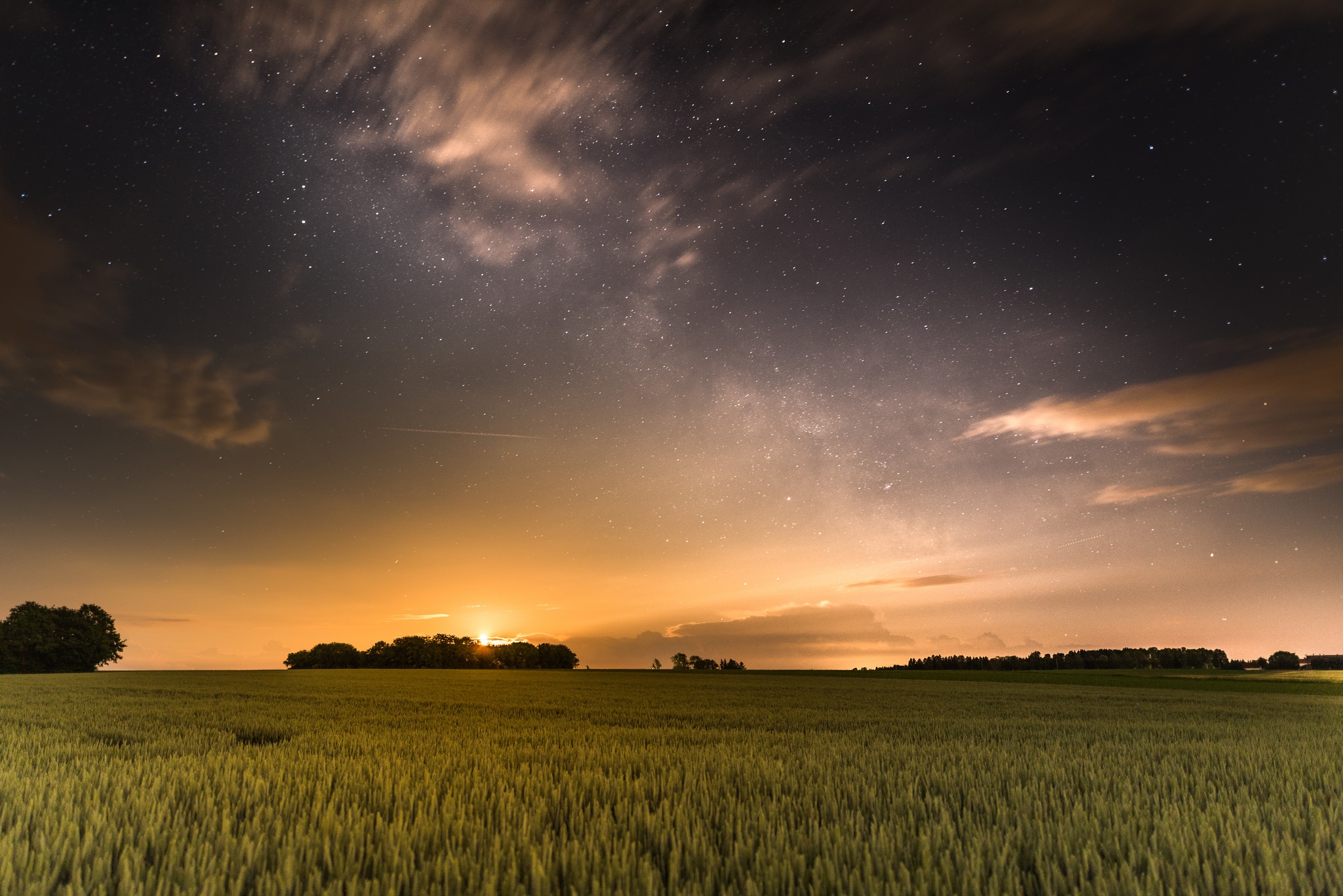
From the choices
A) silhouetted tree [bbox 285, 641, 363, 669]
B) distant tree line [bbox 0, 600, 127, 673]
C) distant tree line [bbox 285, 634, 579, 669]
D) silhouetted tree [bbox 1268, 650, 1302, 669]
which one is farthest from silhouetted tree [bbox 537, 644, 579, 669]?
silhouetted tree [bbox 1268, 650, 1302, 669]

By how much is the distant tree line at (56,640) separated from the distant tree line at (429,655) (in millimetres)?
27290

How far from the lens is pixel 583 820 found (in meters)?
4.57

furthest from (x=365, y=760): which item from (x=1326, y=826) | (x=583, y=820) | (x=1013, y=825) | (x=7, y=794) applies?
(x=1326, y=826)

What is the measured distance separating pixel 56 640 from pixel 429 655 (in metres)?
47.2

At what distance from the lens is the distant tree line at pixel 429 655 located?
365 ft

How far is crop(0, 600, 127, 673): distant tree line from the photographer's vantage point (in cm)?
7944

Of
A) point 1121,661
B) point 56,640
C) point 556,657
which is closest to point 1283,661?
point 1121,661

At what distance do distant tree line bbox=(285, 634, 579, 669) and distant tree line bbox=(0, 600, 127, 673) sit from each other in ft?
89.5

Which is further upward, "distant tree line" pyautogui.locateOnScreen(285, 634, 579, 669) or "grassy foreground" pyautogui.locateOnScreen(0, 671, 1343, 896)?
"grassy foreground" pyautogui.locateOnScreen(0, 671, 1343, 896)

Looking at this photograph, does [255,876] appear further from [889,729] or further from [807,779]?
[889,729]

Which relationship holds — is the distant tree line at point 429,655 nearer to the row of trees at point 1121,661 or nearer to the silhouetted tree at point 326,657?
the silhouetted tree at point 326,657

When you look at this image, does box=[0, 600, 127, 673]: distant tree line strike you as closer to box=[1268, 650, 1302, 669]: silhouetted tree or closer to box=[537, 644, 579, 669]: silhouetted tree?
box=[537, 644, 579, 669]: silhouetted tree

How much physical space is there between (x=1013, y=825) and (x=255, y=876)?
4707 mm

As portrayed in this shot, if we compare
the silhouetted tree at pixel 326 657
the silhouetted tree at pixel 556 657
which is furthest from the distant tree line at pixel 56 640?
the silhouetted tree at pixel 556 657
